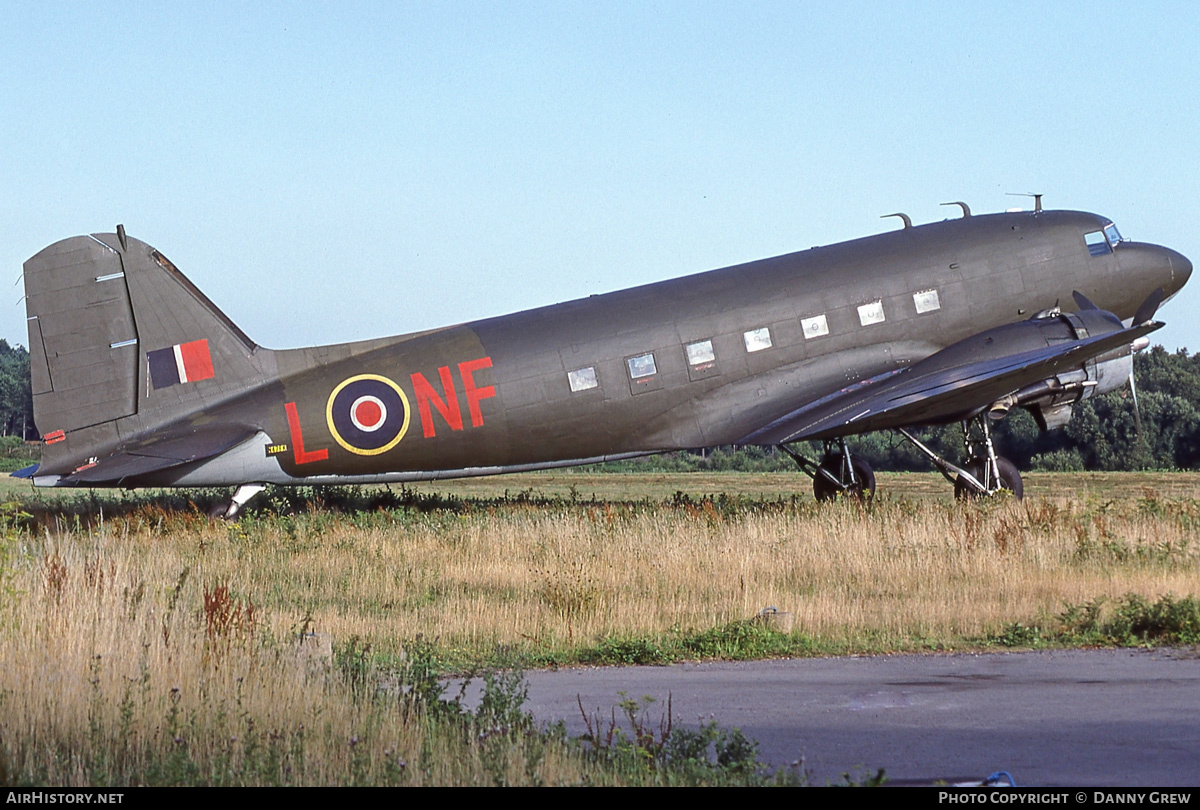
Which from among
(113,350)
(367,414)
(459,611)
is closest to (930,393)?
(367,414)

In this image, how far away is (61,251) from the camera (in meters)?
21.7

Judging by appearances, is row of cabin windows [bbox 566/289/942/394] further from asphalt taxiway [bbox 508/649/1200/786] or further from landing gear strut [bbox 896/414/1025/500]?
asphalt taxiway [bbox 508/649/1200/786]

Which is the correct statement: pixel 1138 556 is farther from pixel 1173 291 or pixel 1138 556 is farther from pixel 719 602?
pixel 1173 291

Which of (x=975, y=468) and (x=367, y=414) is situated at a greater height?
(x=367, y=414)

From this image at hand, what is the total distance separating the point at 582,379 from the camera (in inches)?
888

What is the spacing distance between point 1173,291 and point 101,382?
2203 centimetres

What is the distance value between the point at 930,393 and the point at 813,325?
2.84 m

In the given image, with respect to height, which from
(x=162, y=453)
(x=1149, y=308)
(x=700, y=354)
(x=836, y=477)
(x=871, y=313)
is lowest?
(x=836, y=477)

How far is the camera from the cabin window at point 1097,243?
25.1m

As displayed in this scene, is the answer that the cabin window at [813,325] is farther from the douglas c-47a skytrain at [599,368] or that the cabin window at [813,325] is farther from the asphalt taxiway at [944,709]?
the asphalt taxiway at [944,709]

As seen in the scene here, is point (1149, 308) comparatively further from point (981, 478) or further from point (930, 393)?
point (930, 393)

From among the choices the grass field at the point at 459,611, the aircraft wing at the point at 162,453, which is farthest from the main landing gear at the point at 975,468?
the aircraft wing at the point at 162,453

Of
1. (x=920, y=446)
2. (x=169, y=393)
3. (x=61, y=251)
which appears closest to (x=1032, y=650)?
(x=920, y=446)

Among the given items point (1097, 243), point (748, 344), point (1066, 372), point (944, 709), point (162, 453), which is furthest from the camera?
point (1097, 243)
